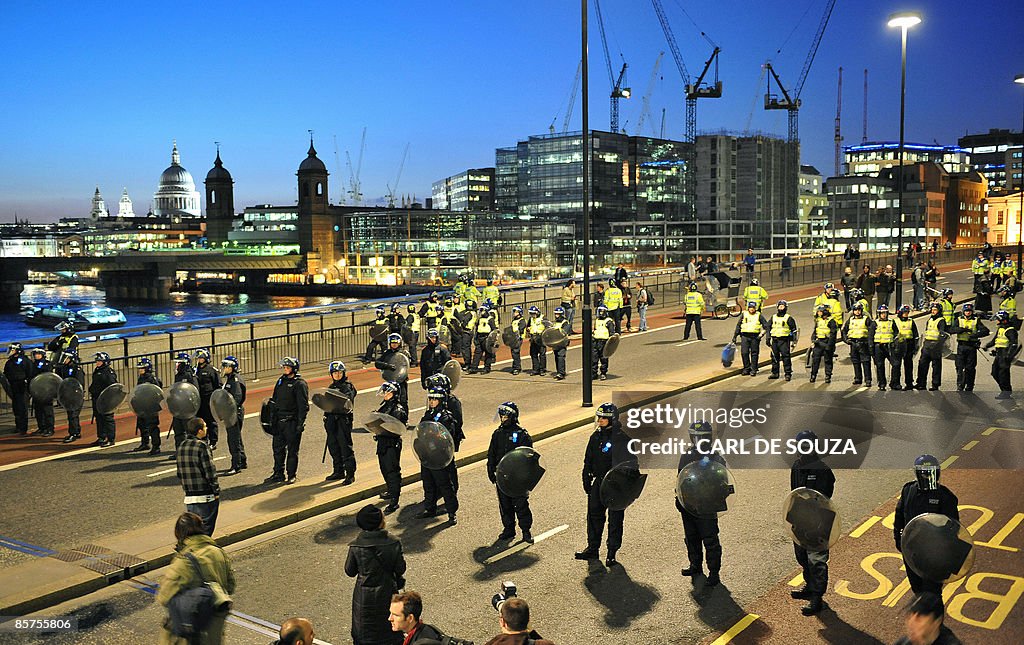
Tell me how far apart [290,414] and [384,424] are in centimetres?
227

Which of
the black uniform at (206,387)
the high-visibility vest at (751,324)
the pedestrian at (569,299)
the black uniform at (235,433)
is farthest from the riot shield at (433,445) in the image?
the pedestrian at (569,299)

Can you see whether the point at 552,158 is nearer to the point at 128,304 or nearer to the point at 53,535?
the point at 128,304

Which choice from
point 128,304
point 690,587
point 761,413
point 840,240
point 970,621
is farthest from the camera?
point 128,304

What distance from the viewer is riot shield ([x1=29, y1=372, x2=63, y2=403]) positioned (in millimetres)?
16719

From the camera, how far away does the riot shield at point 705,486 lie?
Answer: 8812 millimetres

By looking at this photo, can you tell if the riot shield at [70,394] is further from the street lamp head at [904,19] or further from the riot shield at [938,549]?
the street lamp head at [904,19]

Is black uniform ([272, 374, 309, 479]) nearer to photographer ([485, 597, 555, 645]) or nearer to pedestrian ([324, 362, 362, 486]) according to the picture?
pedestrian ([324, 362, 362, 486])

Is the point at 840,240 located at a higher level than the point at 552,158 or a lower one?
lower

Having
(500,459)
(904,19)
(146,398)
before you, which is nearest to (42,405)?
(146,398)

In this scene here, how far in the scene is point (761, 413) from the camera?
18.0 m

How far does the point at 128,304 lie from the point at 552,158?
88.2 m

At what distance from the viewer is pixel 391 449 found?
1216 centimetres

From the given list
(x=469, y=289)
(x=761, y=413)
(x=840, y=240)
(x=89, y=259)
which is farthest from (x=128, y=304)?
(x=761, y=413)

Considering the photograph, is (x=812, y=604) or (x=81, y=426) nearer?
(x=812, y=604)
